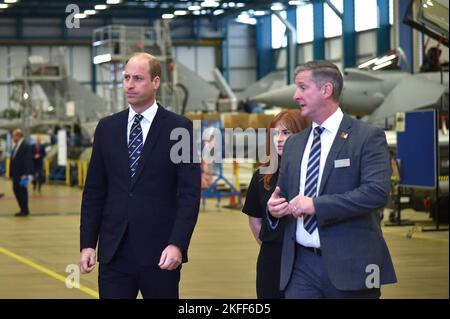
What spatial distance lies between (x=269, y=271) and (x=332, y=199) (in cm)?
114

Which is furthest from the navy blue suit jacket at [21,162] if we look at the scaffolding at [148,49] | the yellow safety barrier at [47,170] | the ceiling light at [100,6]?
the yellow safety barrier at [47,170]

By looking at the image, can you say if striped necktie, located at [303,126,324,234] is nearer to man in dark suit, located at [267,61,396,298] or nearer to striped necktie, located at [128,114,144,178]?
man in dark suit, located at [267,61,396,298]

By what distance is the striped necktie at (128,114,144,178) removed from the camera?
16.1 ft

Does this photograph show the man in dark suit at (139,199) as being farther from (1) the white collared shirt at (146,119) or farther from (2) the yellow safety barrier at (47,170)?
(2) the yellow safety barrier at (47,170)

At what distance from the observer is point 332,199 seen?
435 cm

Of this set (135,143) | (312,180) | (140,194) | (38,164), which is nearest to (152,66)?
(135,143)

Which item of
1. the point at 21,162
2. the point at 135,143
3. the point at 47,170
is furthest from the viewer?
the point at 47,170

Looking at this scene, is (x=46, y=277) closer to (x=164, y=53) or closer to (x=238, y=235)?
(x=238, y=235)

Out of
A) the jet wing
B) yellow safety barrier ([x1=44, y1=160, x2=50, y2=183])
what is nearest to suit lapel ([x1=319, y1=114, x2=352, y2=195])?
the jet wing

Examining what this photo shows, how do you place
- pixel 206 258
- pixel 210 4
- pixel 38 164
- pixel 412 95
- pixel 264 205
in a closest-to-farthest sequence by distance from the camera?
pixel 264 205 → pixel 210 4 → pixel 206 258 → pixel 412 95 → pixel 38 164

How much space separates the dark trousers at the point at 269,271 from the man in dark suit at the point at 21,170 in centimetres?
1604

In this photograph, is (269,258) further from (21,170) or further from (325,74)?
(21,170)

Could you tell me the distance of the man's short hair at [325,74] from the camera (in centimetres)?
448

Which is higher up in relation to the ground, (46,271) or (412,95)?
(412,95)
